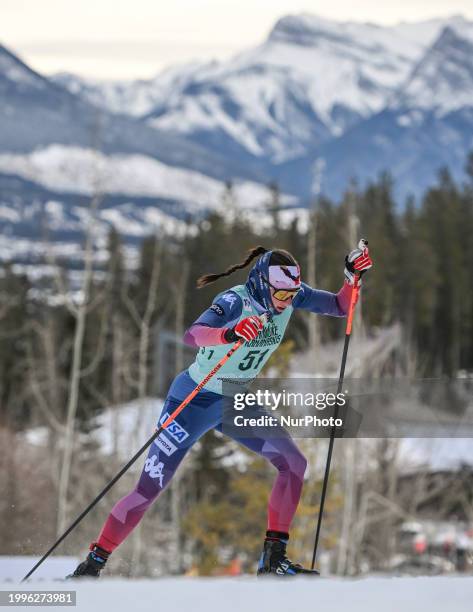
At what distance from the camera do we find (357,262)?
7.98 meters

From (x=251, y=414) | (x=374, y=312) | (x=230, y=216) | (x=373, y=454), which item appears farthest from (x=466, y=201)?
(x=251, y=414)

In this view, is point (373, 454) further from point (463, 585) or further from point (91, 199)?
point (463, 585)

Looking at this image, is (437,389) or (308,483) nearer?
(437,389)

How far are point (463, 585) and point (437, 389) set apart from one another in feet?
30.1

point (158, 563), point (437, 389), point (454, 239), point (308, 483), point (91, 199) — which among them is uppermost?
point (454, 239)

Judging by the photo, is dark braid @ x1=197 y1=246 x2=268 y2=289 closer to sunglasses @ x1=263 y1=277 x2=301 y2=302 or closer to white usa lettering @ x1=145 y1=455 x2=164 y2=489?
sunglasses @ x1=263 y1=277 x2=301 y2=302

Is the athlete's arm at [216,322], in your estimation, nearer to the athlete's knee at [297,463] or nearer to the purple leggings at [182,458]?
the purple leggings at [182,458]

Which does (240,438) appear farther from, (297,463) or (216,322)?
(216,322)

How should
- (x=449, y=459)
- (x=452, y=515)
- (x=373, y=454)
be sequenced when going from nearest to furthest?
(x=373, y=454) < (x=449, y=459) < (x=452, y=515)

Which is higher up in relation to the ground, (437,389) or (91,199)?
(91,199)

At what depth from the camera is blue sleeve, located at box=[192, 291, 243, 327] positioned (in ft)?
23.9

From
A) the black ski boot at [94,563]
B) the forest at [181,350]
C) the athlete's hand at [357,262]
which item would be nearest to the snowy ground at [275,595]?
the black ski boot at [94,563]

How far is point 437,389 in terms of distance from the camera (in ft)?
49.2

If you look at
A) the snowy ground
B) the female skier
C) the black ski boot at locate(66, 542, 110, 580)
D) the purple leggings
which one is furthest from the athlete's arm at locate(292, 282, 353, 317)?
the snowy ground
